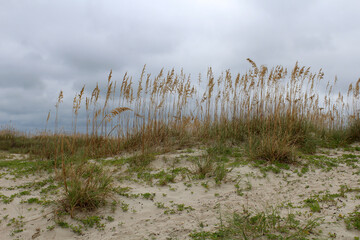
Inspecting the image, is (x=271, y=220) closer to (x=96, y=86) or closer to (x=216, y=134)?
(x=216, y=134)

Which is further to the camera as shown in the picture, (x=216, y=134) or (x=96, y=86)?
(x=216, y=134)

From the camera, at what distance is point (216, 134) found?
6562mm

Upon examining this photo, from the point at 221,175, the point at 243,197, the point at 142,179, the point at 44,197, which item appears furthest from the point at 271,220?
the point at 44,197

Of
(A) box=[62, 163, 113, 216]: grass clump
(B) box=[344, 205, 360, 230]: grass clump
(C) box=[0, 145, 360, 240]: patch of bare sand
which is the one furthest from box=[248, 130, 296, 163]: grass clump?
(A) box=[62, 163, 113, 216]: grass clump

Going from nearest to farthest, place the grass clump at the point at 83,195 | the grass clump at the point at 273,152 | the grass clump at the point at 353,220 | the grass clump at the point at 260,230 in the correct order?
the grass clump at the point at 260,230
the grass clump at the point at 353,220
the grass clump at the point at 83,195
the grass clump at the point at 273,152

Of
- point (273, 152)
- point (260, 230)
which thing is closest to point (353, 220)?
point (260, 230)

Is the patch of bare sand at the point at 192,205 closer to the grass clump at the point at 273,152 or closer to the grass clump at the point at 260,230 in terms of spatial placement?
the grass clump at the point at 260,230

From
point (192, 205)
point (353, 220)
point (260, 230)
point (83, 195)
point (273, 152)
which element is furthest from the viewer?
point (273, 152)

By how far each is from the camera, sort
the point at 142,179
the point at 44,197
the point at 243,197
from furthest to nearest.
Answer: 1. the point at 142,179
2. the point at 44,197
3. the point at 243,197

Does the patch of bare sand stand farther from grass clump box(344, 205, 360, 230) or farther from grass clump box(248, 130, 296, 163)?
grass clump box(248, 130, 296, 163)

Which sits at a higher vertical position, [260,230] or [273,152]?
[273,152]

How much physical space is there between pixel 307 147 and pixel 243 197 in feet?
9.65

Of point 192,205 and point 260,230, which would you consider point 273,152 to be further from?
point 260,230

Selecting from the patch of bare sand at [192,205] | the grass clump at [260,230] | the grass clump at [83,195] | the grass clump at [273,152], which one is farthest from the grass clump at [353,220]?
the grass clump at [83,195]
